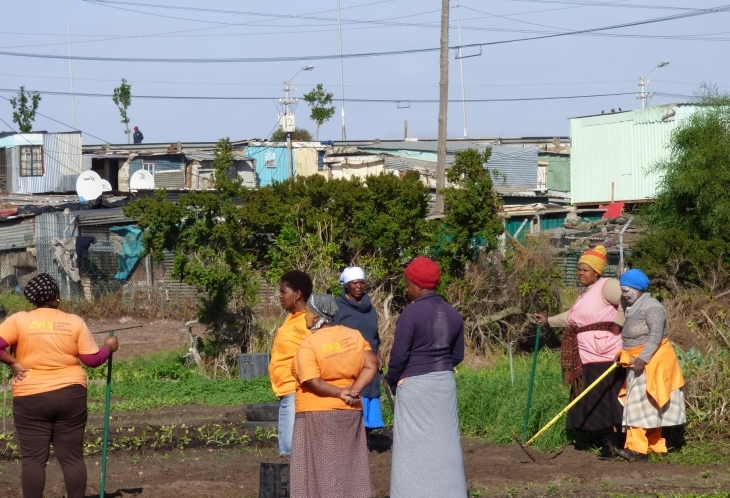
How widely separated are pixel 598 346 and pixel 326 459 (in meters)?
3.50

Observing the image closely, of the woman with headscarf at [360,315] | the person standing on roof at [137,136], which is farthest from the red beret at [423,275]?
the person standing on roof at [137,136]

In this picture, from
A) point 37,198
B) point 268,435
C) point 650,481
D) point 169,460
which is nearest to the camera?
point 650,481

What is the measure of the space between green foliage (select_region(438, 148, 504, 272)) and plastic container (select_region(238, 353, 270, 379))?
3.14 metres

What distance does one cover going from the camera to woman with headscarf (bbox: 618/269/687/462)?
7797 mm

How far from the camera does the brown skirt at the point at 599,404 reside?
8.15 m

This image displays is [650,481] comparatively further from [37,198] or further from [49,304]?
[37,198]

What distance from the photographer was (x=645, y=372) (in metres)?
7.92

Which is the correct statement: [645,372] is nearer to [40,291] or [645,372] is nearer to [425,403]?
[425,403]

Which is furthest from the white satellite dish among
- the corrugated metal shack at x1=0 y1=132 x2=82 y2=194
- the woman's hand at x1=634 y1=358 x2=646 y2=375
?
the woman's hand at x1=634 y1=358 x2=646 y2=375

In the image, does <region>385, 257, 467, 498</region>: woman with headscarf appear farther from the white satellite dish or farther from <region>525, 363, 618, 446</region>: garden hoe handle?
the white satellite dish

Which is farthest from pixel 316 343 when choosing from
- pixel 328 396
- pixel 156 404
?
pixel 156 404

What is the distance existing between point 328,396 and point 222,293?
8.55 m

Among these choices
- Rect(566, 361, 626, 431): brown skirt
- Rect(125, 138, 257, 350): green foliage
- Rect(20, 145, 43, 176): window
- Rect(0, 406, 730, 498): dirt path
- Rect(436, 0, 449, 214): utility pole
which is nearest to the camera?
Rect(0, 406, 730, 498): dirt path

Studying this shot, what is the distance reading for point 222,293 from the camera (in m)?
13.9
